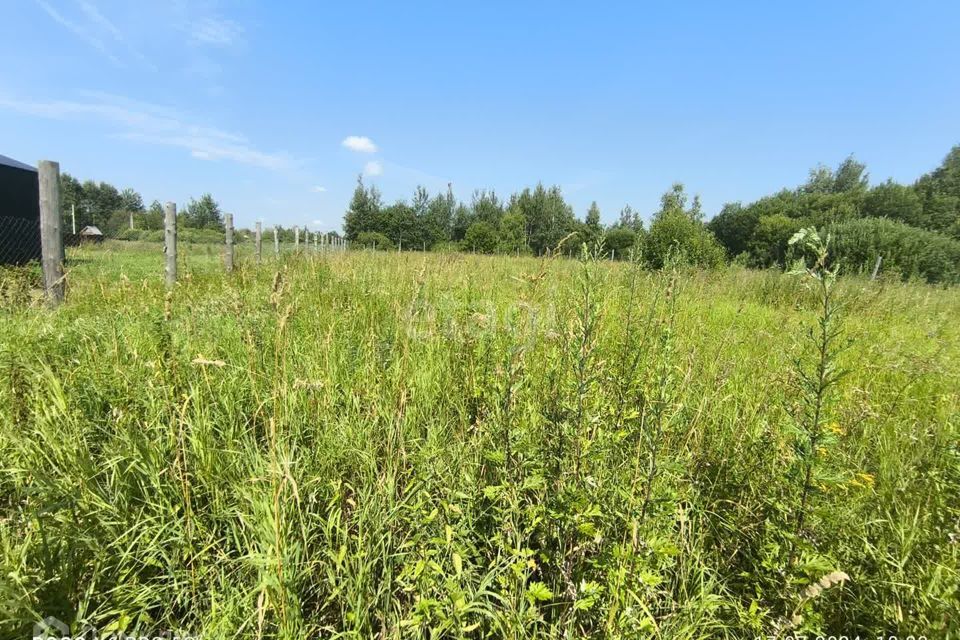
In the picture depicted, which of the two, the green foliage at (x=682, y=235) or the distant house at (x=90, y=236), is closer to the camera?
the green foliage at (x=682, y=235)

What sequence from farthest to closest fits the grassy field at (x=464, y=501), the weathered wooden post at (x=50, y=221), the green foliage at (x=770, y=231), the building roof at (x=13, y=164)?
the green foliage at (x=770, y=231) → the building roof at (x=13, y=164) → the weathered wooden post at (x=50, y=221) → the grassy field at (x=464, y=501)

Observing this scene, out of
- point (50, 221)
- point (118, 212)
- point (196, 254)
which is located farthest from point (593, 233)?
point (118, 212)

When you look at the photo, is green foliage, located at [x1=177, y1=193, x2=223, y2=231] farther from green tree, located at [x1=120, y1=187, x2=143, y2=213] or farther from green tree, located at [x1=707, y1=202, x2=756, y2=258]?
green tree, located at [x1=707, y1=202, x2=756, y2=258]

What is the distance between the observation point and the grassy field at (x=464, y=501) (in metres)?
1.33

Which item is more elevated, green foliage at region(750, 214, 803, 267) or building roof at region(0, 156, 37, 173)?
green foliage at region(750, 214, 803, 267)

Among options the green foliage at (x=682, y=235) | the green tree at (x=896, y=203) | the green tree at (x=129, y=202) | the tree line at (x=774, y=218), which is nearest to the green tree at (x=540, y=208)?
the tree line at (x=774, y=218)

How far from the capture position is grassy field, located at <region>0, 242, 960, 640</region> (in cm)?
133

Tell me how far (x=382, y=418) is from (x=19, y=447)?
1.63 m

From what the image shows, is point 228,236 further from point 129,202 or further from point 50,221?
point 129,202

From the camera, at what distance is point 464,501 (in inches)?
69.7

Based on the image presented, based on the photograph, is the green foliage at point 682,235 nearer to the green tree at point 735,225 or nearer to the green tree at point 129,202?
the green tree at point 735,225

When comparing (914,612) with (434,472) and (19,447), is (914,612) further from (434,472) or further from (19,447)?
(19,447)

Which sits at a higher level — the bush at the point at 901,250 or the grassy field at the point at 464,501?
the bush at the point at 901,250

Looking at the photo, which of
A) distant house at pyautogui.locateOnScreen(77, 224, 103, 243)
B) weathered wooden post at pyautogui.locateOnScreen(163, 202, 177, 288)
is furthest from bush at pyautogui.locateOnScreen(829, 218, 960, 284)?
distant house at pyautogui.locateOnScreen(77, 224, 103, 243)
